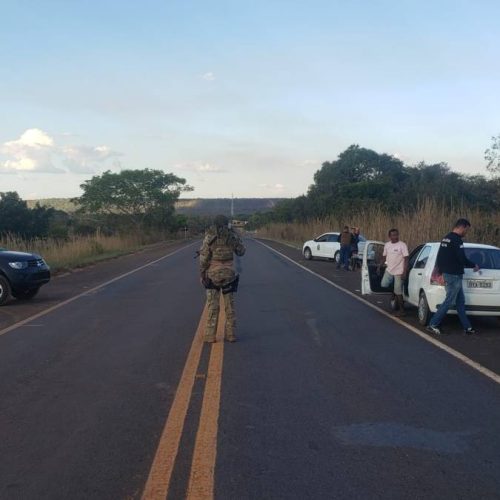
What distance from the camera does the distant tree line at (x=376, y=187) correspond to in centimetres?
3641

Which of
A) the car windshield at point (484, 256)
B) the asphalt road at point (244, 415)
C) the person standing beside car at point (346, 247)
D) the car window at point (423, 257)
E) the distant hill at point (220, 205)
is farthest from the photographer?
the distant hill at point (220, 205)

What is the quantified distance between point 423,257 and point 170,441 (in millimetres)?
7517

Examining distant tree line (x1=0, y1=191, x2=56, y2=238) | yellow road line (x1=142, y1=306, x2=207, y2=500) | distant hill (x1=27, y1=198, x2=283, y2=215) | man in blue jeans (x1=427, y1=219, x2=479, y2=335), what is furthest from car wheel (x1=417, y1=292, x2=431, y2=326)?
distant hill (x1=27, y1=198, x2=283, y2=215)

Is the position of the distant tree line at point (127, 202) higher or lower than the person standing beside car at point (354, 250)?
higher

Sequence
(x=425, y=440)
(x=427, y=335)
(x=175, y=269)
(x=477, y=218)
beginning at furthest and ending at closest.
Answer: (x=175, y=269) < (x=477, y=218) < (x=427, y=335) < (x=425, y=440)

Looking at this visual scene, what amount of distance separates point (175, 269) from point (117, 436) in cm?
1935

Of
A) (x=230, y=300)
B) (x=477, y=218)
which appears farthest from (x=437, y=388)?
(x=477, y=218)

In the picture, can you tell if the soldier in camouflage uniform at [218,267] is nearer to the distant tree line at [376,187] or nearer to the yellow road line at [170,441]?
the yellow road line at [170,441]

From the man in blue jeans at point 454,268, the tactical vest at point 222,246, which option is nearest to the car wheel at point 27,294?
the tactical vest at point 222,246

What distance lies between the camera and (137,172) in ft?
218

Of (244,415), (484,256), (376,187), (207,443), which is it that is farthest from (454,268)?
(376,187)

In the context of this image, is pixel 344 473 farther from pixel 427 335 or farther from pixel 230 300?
pixel 427 335

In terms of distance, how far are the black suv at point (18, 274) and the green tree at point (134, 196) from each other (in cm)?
5017

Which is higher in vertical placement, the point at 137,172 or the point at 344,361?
the point at 137,172
